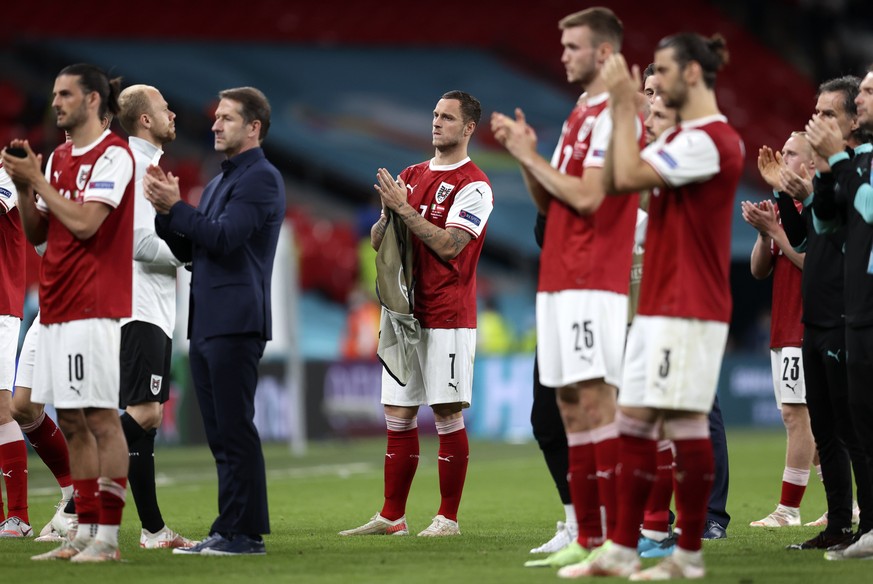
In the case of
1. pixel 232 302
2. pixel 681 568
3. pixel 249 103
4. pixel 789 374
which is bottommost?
pixel 681 568

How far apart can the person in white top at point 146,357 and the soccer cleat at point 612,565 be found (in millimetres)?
2692

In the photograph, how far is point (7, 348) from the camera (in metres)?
9.06

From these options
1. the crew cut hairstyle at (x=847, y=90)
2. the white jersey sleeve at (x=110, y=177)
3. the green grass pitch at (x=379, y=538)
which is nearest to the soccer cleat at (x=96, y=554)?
the green grass pitch at (x=379, y=538)

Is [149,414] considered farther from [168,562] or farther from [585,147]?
[585,147]

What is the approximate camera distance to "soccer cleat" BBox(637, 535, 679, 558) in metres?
7.57

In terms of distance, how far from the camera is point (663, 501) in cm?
745

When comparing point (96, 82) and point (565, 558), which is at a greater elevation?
point (96, 82)

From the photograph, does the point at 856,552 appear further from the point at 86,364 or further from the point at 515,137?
the point at 86,364

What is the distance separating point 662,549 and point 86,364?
328 centimetres

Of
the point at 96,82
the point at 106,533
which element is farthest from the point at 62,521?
the point at 96,82

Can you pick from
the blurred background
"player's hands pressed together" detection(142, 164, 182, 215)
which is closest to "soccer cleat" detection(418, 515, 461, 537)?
"player's hands pressed together" detection(142, 164, 182, 215)

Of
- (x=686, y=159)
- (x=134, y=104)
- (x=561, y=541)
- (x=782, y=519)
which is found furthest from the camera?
(x=782, y=519)

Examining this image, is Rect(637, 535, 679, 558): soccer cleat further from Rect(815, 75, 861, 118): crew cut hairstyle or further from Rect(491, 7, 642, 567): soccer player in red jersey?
Rect(815, 75, 861, 118): crew cut hairstyle

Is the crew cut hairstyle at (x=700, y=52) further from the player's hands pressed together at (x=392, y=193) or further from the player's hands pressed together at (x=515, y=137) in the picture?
the player's hands pressed together at (x=392, y=193)
